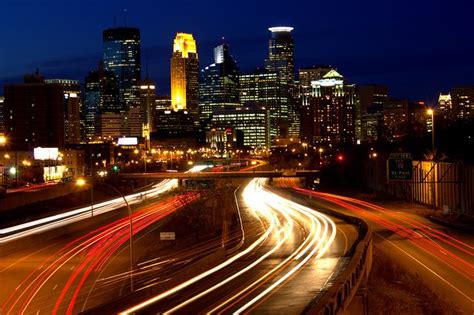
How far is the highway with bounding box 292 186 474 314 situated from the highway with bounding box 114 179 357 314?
2834 mm

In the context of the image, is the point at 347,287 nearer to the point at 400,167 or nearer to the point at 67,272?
the point at 67,272

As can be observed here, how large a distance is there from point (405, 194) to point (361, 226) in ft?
97.6

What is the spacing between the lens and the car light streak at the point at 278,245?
90.9ft

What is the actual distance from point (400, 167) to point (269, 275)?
94.1 feet

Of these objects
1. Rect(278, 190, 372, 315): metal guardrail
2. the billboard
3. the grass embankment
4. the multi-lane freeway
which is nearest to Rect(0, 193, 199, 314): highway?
the multi-lane freeway

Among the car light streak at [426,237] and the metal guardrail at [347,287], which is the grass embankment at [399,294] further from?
the car light streak at [426,237]

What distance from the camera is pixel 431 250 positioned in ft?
135

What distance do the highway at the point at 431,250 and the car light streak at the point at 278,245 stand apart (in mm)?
3839

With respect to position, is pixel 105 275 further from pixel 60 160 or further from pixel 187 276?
pixel 60 160

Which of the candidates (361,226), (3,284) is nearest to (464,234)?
(361,226)

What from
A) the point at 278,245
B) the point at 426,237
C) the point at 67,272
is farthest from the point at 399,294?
the point at 67,272

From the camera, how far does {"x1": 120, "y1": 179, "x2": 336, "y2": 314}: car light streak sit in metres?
27.7

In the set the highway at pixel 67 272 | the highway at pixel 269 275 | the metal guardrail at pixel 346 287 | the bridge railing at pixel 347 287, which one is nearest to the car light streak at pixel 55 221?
the highway at pixel 67 272

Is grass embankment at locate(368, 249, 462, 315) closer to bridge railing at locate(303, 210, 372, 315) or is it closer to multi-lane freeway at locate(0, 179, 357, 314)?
bridge railing at locate(303, 210, 372, 315)
